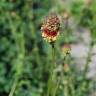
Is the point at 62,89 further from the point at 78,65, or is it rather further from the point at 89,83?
the point at 78,65

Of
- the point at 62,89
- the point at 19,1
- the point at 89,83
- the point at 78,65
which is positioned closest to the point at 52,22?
→ the point at 62,89

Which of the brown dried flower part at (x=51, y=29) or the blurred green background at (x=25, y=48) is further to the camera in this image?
the blurred green background at (x=25, y=48)

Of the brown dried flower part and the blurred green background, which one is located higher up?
the blurred green background

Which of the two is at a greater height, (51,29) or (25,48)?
(25,48)

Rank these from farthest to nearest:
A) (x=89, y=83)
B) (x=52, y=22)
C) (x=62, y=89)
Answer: (x=89, y=83) < (x=62, y=89) < (x=52, y=22)

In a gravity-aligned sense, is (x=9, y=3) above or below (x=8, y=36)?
above

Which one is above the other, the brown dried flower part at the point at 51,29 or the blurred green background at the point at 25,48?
the blurred green background at the point at 25,48

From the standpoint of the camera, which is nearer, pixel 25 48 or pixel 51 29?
pixel 51 29

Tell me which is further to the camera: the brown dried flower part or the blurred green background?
the blurred green background
